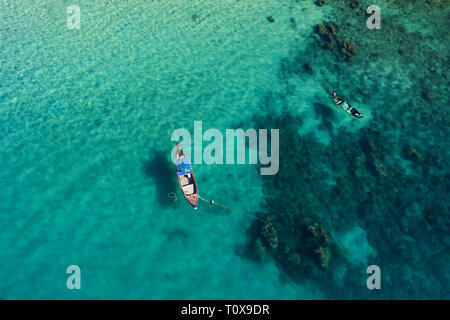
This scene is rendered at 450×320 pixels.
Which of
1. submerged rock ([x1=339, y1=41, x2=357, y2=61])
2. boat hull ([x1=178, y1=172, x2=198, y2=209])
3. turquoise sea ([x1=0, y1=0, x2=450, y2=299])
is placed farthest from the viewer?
submerged rock ([x1=339, y1=41, x2=357, y2=61])

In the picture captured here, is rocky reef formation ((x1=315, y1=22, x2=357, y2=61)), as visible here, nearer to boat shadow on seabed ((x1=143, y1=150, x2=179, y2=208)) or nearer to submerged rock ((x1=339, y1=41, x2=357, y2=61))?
submerged rock ((x1=339, y1=41, x2=357, y2=61))

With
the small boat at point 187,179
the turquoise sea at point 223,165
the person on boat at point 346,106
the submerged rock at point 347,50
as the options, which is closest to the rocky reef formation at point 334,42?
the submerged rock at point 347,50

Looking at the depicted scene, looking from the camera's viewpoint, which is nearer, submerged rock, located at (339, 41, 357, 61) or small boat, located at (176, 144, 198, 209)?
small boat, located at (176, 144, 198, 209)

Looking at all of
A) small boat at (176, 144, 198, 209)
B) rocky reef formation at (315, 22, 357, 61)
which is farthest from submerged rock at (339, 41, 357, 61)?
small boat at (176, 144, 198, 209)

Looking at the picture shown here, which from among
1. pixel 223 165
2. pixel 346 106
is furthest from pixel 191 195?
pixel 346 106

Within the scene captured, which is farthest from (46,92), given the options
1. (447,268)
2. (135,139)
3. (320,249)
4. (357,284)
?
(447,268)

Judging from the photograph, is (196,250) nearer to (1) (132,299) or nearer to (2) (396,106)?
(1) (132,299)
